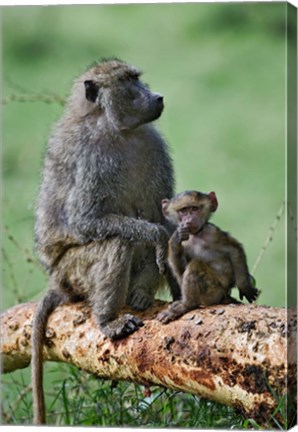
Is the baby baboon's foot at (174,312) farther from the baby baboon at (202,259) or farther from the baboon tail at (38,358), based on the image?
the baboon tail at (38,358)

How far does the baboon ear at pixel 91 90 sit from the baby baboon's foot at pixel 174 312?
4.11ft

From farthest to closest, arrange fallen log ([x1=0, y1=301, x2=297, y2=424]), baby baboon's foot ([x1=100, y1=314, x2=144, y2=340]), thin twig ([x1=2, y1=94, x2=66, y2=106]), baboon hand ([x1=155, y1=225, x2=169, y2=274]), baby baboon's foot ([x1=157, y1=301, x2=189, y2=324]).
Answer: thin twig ([x1=2, y1=94, x2=66, y2=106])
baboon hand ([x1=155, y1=225, x2=169, y2=274])
baby baboon's foot ([x1=100, y1=314, x2=144, y2=340])
baby baboon's foot ([x1=157, y1=301, x2=189, y2=324])
fallen log ([x1=0, y1=301, x2=297, y2=424])

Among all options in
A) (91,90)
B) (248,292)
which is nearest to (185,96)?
(91,90)

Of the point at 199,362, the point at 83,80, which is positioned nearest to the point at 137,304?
the point at 199,362

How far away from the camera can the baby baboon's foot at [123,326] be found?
5.69 metres

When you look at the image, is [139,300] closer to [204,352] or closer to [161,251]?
[161,251]

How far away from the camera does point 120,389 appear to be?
6.28 metres

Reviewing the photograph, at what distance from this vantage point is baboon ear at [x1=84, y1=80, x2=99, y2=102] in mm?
6016

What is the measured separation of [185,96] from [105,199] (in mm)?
1769

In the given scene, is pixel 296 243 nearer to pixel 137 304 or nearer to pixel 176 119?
pixel 137 304

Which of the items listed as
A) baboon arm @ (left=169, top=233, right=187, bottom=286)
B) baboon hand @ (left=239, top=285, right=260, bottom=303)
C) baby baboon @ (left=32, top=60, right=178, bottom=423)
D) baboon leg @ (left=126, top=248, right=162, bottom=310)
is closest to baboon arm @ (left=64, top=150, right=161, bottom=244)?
baby baboon @ (left=32, top=60, right=178, bottom=423)

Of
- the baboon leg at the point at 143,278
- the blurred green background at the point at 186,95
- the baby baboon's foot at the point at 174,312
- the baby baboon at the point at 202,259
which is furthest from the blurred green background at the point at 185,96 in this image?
the baby baboon's foot at the point at 174,312

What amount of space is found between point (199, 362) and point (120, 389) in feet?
3.60

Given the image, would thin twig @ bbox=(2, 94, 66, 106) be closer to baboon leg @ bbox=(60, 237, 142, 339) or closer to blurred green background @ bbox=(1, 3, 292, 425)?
blurred green background @ bbox=(1, 3, 292, 425)
